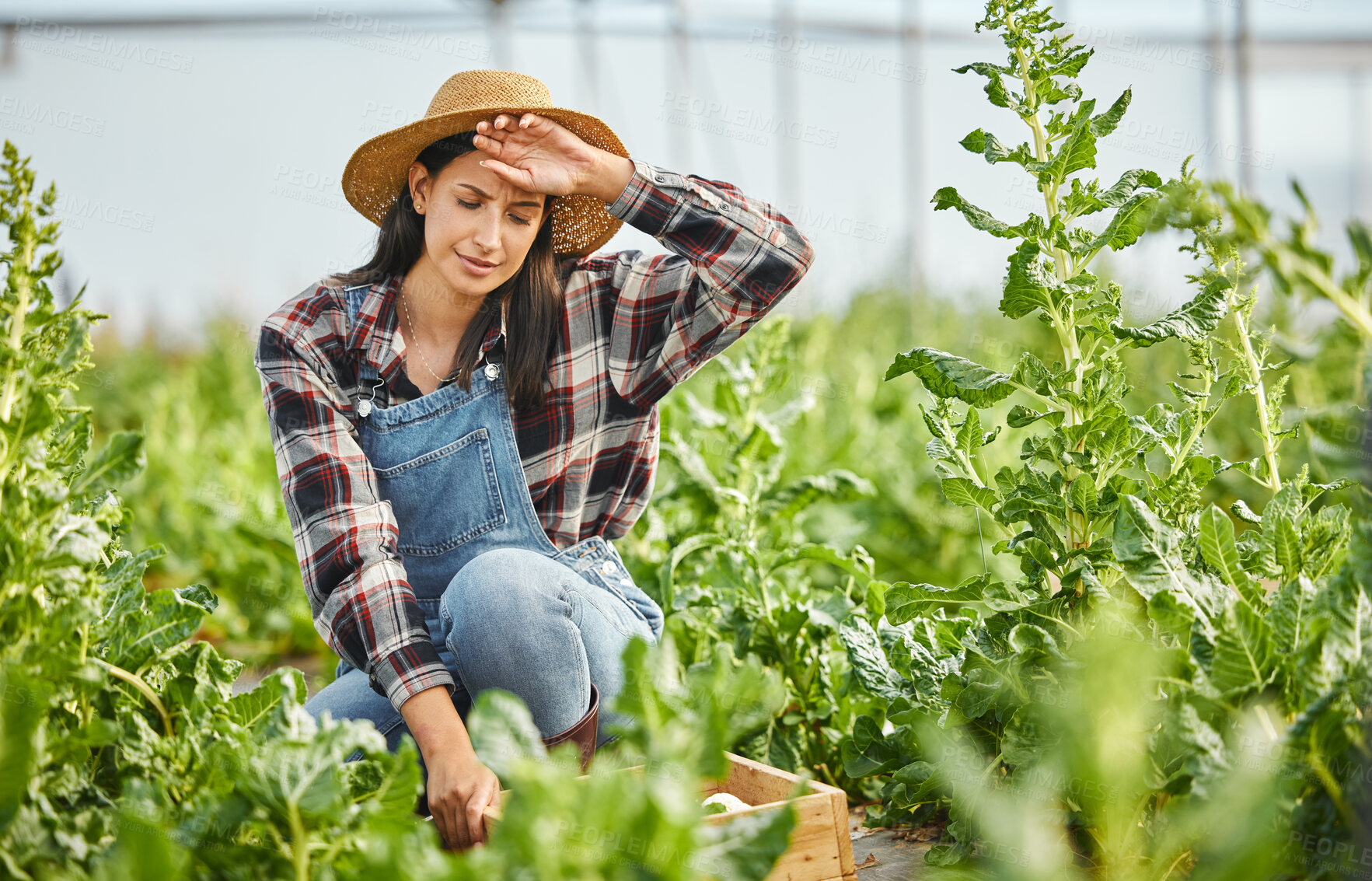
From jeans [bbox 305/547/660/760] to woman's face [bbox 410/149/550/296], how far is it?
0.48 meters

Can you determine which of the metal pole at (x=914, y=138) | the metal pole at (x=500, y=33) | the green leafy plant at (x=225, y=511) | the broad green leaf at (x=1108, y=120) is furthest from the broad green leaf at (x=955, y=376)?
the metal pole at (x=500, y=33)

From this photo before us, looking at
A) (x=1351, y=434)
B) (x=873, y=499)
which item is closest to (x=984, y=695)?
(x=1351, y=434)

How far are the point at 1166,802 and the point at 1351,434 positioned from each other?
1.68 ft

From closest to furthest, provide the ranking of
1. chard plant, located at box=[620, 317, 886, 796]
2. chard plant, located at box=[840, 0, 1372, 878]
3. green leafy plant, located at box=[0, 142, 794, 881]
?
1. green leafy plant, located at box=[0, 142, 794, 881]
2. chard plant, located at box=[840, 0, 1372, 878]
3. chard plant, located at box=[620, 317, 886, 796]

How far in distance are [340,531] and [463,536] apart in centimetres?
28

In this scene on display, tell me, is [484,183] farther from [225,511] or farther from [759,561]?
[225,511]

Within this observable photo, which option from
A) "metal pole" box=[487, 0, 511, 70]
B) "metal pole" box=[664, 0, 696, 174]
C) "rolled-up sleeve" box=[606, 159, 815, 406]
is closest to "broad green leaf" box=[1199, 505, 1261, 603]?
"rolled-up sleeve" box=[606, 159, 815, 406]

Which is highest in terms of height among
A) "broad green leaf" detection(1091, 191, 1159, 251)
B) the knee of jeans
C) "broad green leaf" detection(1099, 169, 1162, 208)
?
"broad green leaf" detection(1099, 169, 1162, 208)

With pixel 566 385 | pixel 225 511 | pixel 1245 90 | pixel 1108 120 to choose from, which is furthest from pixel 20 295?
pixel 1245 90

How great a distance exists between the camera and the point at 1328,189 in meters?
6.23

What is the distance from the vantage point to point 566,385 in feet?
6.40

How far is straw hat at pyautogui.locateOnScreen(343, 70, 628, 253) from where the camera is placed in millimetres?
1776

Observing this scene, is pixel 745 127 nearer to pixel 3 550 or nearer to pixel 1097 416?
pixel 1097 416

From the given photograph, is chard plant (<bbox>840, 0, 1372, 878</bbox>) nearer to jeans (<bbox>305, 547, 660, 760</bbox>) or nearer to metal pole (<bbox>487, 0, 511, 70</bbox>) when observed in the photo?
jeans (<bbox>305, 547, 660, 760</bbox>)
